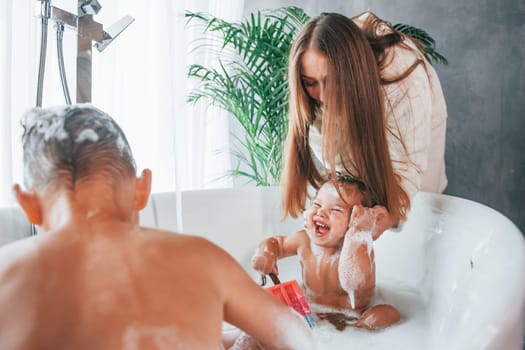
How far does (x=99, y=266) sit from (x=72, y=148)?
4.5 inches

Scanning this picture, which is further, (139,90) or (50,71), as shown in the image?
(139,90)

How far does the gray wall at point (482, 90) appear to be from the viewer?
1867 mm

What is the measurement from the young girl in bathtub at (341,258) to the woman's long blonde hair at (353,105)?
0.12 ft

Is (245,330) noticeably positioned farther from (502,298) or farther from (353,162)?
(353,162)

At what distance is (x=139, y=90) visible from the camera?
1.11 metres

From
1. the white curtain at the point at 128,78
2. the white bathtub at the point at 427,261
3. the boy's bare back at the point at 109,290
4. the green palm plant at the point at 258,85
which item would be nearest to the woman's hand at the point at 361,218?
the white bathtub at the point at 427,261

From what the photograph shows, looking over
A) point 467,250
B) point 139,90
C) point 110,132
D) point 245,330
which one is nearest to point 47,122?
point 110,132

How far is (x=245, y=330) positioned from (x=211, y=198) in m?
0.61

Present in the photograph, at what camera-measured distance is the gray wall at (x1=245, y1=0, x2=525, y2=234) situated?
6.13 ft

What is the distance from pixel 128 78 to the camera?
3.69 ft

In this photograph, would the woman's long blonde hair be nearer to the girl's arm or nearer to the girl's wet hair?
the girl's arm

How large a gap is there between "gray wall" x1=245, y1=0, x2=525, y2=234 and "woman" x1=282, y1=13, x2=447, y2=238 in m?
0.90

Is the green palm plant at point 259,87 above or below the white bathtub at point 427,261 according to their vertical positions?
above

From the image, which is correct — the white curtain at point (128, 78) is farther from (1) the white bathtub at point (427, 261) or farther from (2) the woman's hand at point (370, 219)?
(2) the woman's hand at point (370, 219)
